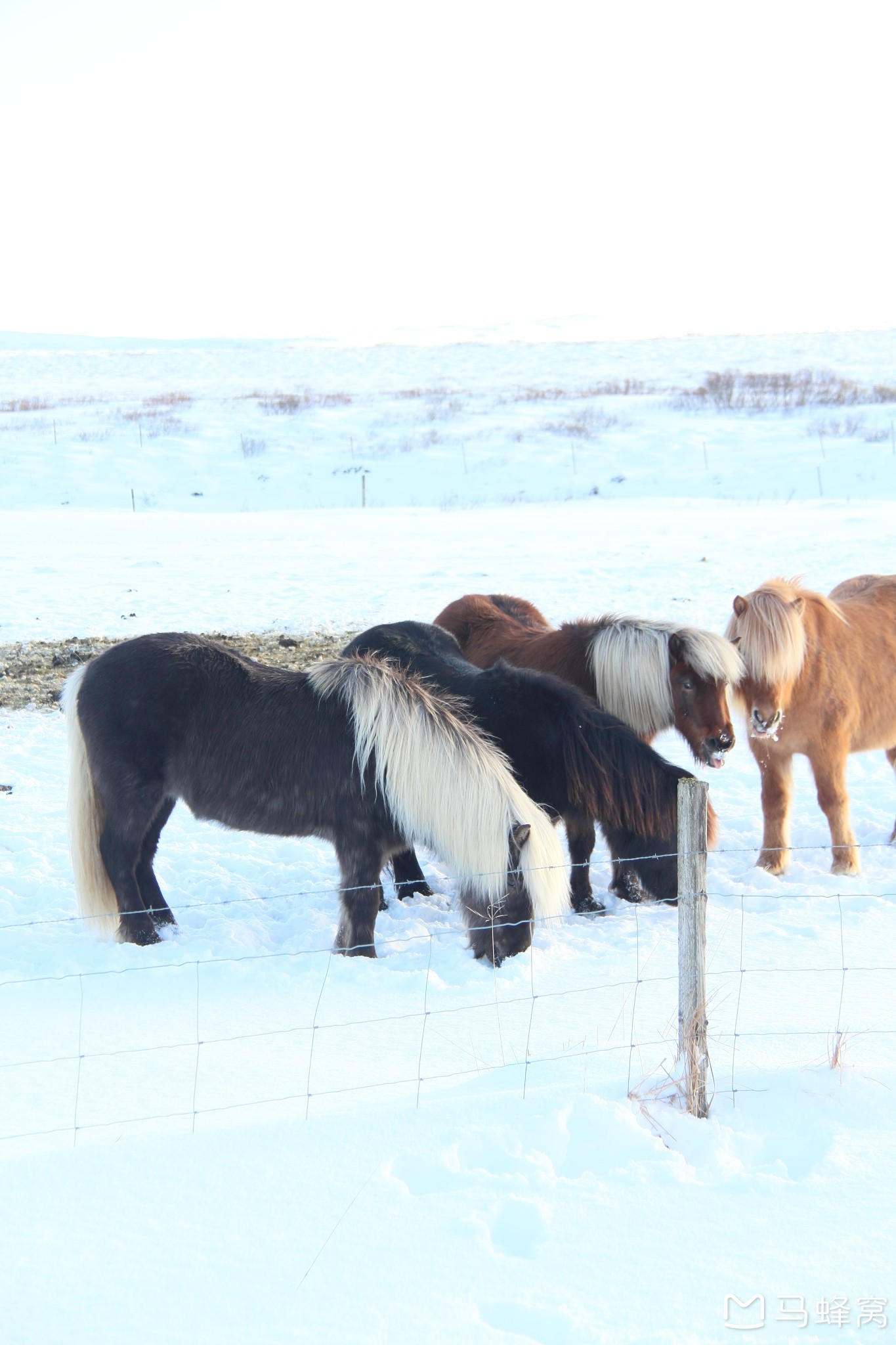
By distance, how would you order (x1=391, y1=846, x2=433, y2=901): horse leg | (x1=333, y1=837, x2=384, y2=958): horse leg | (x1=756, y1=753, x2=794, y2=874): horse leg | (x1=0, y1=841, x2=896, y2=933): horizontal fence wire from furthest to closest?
(x1=391, y1=846, x2=433, y2=901): horse leg, (x1=756, y1=753, x2=794, y2=874): horse leg, (x1=333, y1=837, x2=384, y2=958): horse leg, (x1=0, y1=841, x2=896, y2=933): horizontal fence wire

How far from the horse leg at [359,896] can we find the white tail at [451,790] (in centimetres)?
21

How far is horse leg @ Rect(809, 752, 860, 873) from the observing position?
5387 millimetres

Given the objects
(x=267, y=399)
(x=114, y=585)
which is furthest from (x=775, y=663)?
(x=267, y=399)

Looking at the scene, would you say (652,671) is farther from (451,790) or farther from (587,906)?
(451,790)

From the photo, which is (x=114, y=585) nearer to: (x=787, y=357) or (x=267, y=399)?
(x=267, y=399)

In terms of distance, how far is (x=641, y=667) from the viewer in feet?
17.6

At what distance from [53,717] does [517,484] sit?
53.7 feet

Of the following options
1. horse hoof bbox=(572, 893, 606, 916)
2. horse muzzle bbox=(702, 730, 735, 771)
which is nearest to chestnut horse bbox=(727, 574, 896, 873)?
horse muzzle bbox=(702, 730, 735, 771)

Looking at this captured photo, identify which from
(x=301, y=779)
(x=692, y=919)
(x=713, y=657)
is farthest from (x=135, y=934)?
(x=713, y=657)

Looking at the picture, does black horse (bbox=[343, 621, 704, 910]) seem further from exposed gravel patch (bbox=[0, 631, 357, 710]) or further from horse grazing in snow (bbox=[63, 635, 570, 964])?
exposed gravel patch (bbox=[0, 631, 357, 710])

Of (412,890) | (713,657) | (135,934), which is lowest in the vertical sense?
(412,890)

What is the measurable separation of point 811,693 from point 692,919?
2.51m

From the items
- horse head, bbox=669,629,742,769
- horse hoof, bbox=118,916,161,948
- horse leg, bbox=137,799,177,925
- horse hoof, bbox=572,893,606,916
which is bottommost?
horse hoof, bbox=572,893,606,916

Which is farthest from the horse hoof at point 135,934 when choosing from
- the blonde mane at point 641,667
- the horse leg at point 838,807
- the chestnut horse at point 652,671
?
the horse leg at point 838,807
